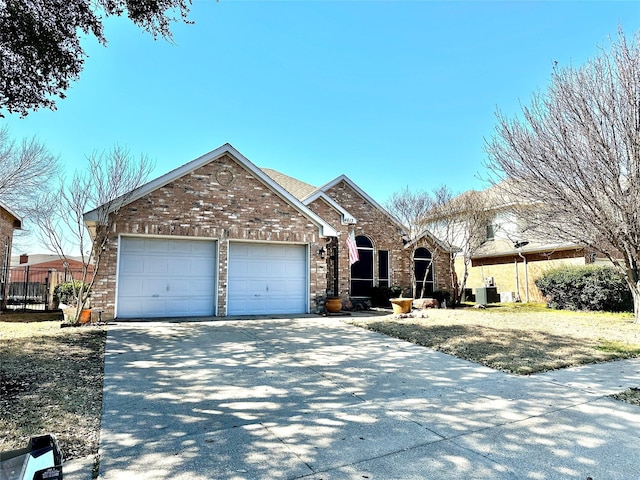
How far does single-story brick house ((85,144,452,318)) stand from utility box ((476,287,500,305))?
9.35 metres

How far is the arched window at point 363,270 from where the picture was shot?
18828 millimetres

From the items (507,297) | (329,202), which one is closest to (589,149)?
(329,202)

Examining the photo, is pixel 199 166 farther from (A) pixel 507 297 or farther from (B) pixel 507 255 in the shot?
(A) pixel 507 297

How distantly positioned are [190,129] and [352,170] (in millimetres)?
9557

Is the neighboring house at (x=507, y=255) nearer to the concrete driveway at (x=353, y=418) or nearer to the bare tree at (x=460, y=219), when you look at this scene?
the bare tree at (x=460, y=219)

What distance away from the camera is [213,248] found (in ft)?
40.8

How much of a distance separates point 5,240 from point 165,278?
10058mm

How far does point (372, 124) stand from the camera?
17125 millimetres

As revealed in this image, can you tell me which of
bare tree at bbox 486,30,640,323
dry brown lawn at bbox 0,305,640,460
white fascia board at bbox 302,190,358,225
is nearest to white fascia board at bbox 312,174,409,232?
white fascia board at bbox 302,190,358,225

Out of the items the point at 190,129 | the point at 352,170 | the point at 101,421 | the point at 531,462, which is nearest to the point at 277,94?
the point at 190,129

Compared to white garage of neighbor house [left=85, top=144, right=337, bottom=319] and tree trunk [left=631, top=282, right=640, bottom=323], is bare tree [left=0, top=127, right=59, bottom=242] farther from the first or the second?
tree trunk [left=631, top=282, right=640, bottom=323]

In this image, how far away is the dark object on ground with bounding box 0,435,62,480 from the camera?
1.57 meters

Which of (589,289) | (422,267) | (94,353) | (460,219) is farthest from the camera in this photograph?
(422,267)

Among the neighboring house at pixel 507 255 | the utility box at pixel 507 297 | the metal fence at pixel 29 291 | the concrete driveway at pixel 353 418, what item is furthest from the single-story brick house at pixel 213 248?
the utility box at pixel 507 297
